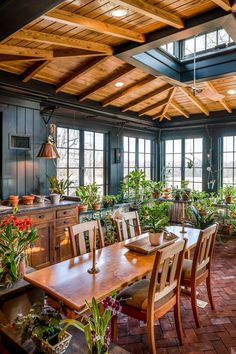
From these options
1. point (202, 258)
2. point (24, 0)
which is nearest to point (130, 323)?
point (202, 258)

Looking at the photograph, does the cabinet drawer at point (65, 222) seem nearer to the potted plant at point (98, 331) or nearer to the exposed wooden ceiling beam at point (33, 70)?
the exposed wooden ceiling beam at point (33, 70)

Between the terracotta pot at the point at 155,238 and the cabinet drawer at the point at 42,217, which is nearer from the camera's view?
the terracotta pot at the point at 155,238

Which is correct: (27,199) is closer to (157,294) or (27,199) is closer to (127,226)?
(127,226)

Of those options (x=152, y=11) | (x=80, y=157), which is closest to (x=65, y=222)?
(x=80, y=157)

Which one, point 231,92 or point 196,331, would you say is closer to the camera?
point 196,331

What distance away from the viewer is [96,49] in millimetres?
3051

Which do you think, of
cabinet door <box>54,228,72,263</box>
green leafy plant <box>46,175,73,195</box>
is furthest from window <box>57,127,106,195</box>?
cabinet door <box>54,228,72,263</box>

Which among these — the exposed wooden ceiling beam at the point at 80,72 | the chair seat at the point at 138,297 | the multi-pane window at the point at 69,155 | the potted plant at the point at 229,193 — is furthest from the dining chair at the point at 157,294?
the potted plant at the point at 229,193

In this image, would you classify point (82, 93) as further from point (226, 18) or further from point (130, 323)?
point (130, 323)

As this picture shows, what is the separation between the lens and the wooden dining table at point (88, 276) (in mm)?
1849

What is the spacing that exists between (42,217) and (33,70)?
1.95 metres

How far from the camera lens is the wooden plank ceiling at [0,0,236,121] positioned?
2389 mm

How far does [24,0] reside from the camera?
184 cm

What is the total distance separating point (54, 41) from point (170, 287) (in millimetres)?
2584
